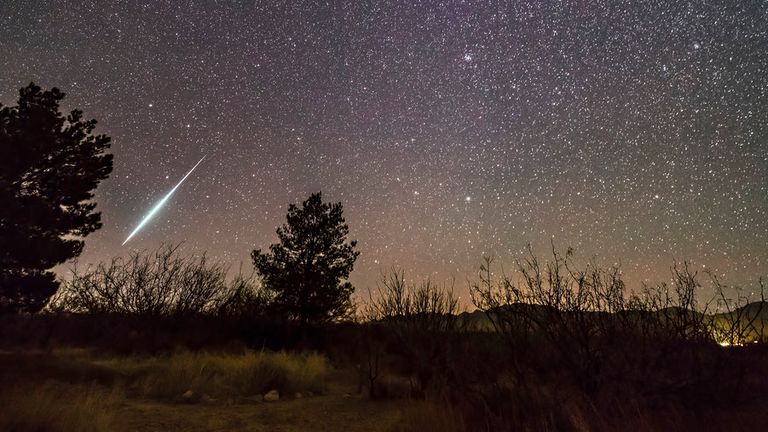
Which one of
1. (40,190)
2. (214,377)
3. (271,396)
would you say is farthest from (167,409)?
(40,190)

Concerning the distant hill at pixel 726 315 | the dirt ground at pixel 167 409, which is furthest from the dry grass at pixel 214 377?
the distant hill at pixel 726 315

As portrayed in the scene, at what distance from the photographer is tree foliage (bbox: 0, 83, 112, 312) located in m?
18.0

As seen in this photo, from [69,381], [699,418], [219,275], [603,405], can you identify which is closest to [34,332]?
[219,275]

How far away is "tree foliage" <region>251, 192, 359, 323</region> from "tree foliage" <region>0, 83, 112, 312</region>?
32.0ft

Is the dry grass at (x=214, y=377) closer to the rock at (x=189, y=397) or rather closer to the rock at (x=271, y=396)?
the rock at (x=189, y=397)

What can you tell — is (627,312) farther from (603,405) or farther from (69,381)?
(69,381)

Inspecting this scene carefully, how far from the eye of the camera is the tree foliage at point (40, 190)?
1800 cm

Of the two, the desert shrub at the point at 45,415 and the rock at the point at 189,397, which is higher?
the desert shrub at the point at 45,415

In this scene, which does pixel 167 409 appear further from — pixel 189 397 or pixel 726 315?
pixel 726 315

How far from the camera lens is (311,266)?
89.3ft

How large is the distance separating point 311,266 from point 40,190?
13795 millimetres

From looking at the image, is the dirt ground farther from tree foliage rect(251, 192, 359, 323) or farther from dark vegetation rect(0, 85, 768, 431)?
tree foliage rect(251, 192, 359, 323)

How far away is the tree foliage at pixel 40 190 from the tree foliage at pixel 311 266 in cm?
976

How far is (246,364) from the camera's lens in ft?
39.3
